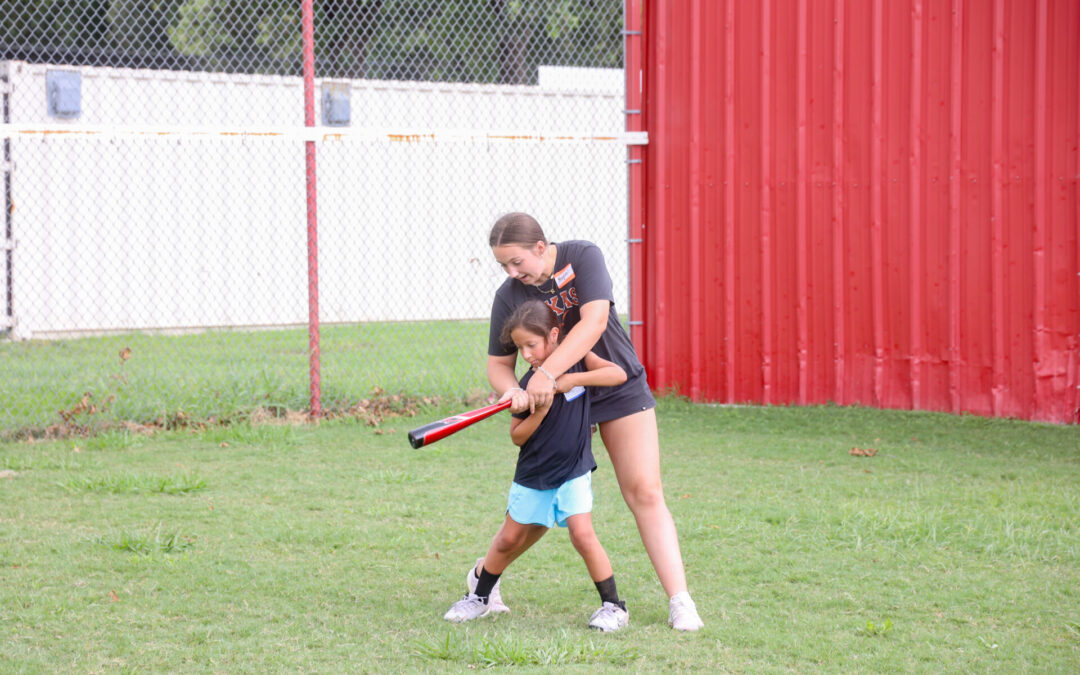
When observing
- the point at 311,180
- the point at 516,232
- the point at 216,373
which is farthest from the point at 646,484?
the point at 216,373

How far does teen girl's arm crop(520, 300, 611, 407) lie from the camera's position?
3.42 metres

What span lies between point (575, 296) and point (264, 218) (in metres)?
8.31

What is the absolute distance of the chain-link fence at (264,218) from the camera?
980cm

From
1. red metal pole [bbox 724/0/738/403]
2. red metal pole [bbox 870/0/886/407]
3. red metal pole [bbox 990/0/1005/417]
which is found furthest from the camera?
red metal pole [bbox 724/0/738/403]

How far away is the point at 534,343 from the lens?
3561 mm

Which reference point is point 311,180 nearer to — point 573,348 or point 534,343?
point 534,343

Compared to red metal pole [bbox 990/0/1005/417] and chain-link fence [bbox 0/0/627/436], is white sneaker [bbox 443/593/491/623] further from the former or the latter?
red metal pole [bbox 990/0/1005/417]

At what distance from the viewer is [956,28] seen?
7.21 m

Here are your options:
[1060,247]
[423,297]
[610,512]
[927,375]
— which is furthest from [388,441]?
[423,297]

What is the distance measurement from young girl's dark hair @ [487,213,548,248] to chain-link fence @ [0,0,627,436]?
4577 millimetres

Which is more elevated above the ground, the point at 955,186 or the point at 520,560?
the point at 955,186

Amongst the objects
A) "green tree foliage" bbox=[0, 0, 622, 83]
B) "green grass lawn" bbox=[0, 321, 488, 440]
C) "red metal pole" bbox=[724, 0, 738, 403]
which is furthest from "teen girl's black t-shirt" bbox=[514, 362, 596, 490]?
"green tree foliage" bbox=[0, 0, 622, 83]

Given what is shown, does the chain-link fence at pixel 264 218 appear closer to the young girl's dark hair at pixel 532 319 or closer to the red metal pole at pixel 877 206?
the red metal pole at pixel 877 206

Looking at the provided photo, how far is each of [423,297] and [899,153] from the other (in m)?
5.84
